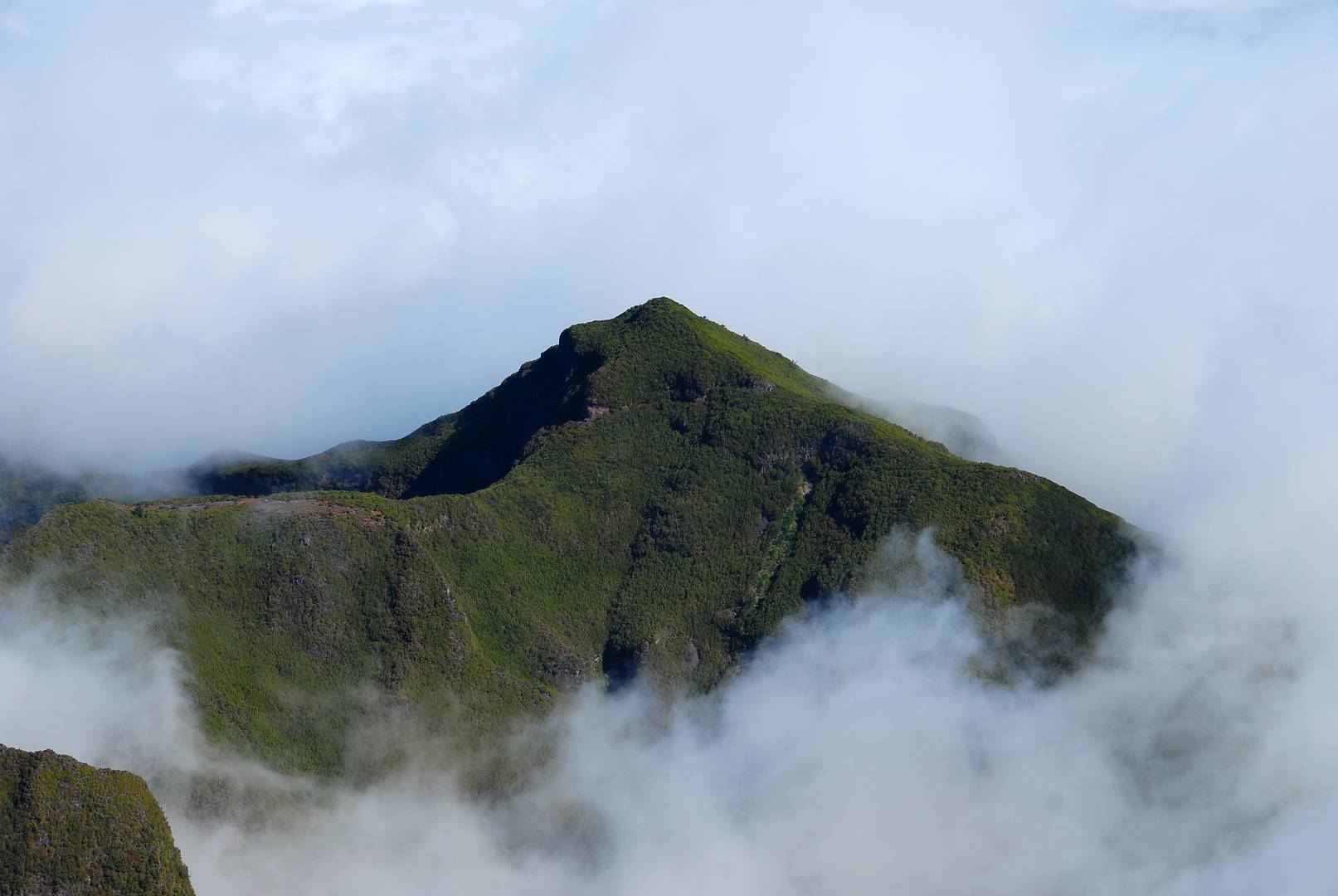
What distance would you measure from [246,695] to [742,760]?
46569mm

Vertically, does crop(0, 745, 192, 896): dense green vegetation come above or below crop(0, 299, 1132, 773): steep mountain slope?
below

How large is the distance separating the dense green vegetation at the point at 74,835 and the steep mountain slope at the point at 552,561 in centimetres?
1803

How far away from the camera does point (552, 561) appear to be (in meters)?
189

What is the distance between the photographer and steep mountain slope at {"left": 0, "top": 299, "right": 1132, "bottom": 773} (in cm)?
16575

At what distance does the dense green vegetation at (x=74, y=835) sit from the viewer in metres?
138

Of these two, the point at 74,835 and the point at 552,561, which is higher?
the point at 552,561

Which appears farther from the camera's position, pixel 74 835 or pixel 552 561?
pixel 552 561

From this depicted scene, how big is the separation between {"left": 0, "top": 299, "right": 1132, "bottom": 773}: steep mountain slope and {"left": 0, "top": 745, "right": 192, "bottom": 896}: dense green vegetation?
1803cm

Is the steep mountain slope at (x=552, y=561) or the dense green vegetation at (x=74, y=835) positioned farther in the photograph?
the steep mountain slope at (x=552, y=561)

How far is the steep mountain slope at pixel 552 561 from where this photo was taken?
16575cm

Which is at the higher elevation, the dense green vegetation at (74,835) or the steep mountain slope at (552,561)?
the steep mountain slope at (552,561)

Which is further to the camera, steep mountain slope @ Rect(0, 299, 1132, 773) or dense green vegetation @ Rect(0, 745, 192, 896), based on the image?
steep mountain slope @ Rect(0, 299, 1132, 773)

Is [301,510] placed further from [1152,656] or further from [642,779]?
[1152,656]

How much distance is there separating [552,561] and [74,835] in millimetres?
61109
